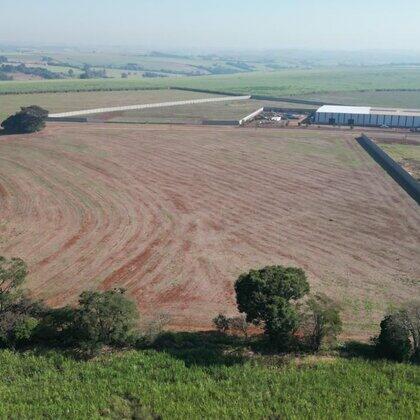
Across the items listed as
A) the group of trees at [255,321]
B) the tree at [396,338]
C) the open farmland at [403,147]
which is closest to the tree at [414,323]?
the group of trees at [255,321]

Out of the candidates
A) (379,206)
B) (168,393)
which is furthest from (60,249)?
(379,206)

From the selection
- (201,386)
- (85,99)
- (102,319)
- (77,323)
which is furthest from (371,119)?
(77,323)

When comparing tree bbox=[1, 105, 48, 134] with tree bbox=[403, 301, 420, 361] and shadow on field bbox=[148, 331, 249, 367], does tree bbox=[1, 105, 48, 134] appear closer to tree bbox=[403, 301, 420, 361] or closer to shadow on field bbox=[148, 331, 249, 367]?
shadow on field bbox=[148, 331, 249, 367]

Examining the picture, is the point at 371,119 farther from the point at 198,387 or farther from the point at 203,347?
the point at 198,387

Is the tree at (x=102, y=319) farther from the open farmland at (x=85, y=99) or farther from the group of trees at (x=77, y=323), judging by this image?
the open farmland at (x=85, y=99)

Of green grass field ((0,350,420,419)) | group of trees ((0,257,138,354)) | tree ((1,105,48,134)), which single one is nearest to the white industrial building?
tree ((1,105,48,134))
